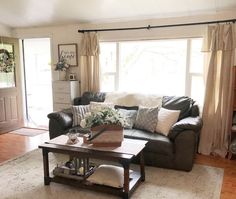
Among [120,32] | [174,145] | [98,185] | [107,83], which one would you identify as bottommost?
[98,185]

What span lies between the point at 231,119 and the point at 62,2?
125 inches

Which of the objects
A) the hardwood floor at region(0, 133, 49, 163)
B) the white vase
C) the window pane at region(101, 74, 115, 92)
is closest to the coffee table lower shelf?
the hardwood floor at region(0, 133, 49, 163)

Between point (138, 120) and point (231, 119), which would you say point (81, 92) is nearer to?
point (138, 120)

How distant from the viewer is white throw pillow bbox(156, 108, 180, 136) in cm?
337

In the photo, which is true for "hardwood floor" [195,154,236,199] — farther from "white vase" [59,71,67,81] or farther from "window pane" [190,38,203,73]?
"white vase" [59,71,67,81]

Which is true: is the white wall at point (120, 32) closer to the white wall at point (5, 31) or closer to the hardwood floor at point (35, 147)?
the white wall at point (5, 31)

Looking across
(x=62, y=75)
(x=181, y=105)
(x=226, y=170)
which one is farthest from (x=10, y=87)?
(x=226, y=170)

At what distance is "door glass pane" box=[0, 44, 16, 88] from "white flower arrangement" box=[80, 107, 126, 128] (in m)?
3.02

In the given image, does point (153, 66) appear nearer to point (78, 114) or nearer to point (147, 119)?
point (147, 119)

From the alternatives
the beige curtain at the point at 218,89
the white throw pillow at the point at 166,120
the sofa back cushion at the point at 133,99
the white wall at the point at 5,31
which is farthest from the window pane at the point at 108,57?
the white wall at the point at 5,31

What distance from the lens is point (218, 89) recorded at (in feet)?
11.9

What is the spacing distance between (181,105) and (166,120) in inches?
16.4

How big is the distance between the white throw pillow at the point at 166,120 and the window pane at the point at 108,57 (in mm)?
1581

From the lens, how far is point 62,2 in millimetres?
3822
